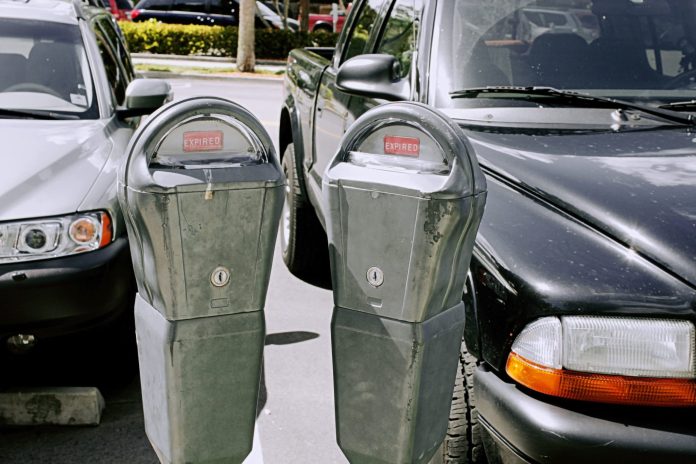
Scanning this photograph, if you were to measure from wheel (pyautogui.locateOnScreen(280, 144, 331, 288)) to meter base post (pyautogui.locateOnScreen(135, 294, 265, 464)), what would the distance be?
294 centimetres

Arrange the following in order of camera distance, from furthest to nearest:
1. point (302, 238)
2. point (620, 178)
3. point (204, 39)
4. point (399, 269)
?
point (204, 39), point (302, 238), point (620, 178), point (399, 269)

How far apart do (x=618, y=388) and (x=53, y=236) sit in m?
1.98

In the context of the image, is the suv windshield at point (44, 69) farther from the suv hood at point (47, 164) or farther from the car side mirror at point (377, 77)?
the car side mirror at point (377, 77)

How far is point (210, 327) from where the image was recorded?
1.90m

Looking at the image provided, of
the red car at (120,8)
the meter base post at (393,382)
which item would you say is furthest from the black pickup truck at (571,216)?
the red car at (120,8)

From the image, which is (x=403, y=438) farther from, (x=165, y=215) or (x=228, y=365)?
(x=165, y=215)

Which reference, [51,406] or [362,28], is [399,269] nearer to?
[51,406]

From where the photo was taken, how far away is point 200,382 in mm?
1928

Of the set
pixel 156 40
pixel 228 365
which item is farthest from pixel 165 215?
pixel 156 40

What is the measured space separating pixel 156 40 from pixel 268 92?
505cm

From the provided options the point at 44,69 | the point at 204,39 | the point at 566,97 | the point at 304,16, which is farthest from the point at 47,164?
the point at 304,16

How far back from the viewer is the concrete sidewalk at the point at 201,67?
15.8 metres

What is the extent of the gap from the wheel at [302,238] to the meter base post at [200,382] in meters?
2.94

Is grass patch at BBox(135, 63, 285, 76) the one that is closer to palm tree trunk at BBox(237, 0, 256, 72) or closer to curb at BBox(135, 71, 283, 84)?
curb at BBox(135, 71, 283, 84)
